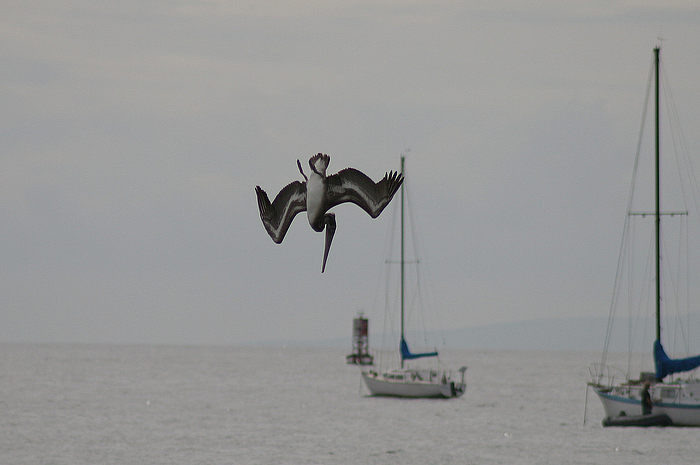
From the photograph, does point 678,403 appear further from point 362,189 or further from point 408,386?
point 362,189

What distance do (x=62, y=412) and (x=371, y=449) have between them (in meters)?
55.8

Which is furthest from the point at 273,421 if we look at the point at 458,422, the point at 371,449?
the point at 371,449

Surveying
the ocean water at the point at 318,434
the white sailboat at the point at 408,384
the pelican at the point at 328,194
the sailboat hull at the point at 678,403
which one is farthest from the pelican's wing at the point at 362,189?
the white sailboat at the point at 408,384

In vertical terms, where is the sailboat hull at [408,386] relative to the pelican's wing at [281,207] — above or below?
below

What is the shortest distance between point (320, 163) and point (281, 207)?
83 centimetres

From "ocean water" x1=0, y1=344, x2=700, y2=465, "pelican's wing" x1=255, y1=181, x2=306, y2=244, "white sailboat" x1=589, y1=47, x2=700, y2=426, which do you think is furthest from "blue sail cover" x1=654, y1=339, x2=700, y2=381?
"pelican's wing" x1=255, y1=181, x2=306, y2=244

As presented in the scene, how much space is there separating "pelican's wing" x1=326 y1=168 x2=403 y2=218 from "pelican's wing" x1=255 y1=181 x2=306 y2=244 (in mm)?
414

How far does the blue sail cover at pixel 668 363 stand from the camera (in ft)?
293

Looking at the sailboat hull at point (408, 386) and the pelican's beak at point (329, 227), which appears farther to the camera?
the sailboat hull at point (408, 386)

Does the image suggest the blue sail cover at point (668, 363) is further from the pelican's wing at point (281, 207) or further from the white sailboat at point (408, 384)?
the pelican's wing at point (281, 207)

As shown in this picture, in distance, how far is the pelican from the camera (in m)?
11.5

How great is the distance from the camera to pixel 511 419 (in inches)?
5955

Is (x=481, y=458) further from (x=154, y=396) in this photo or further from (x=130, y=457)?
(x=154, y=396)

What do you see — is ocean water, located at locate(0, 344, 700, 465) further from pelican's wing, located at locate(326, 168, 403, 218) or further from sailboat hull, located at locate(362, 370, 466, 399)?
pelican's wing, located at locate(326, 168, 403, 218)
